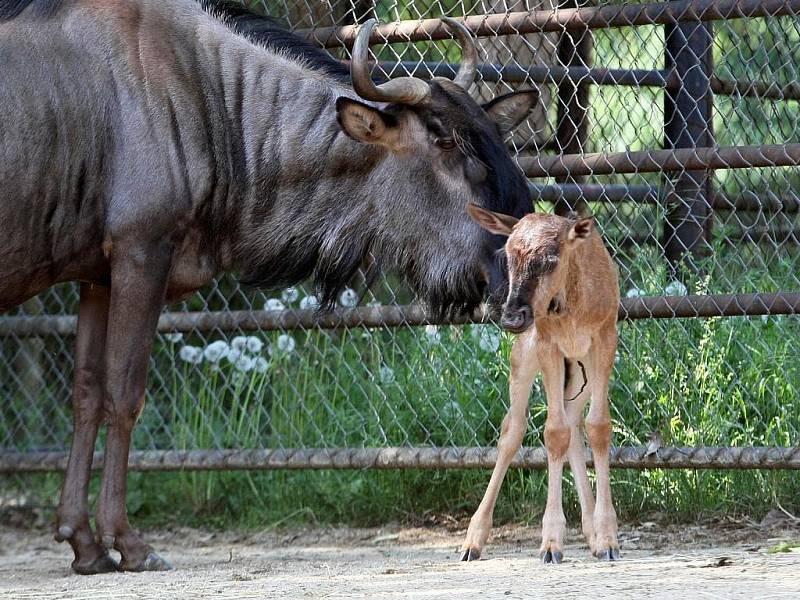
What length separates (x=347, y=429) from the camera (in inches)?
289

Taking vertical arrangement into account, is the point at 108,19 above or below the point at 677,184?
above

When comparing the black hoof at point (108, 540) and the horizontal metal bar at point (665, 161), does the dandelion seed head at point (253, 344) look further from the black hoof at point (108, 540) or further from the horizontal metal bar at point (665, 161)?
the black hoof at point (108, 540)

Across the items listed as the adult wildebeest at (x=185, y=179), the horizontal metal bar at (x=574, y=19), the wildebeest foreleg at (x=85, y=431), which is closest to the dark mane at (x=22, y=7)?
the adult wildebeest at (x=185, y=179)

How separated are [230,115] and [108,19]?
2.35ft

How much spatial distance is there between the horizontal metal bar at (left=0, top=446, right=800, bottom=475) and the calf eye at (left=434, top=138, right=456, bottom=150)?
1.57 metres

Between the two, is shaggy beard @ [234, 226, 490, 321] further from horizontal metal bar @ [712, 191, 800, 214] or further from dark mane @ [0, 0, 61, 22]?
horizontal metal bar @ [712, 191, 800, 214]

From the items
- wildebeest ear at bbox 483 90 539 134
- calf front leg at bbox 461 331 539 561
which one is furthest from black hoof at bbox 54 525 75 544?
wildebeest ear at bbox 483 90 539 134

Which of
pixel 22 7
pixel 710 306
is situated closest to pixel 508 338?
pixel 710 306

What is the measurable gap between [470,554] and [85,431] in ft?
6.25

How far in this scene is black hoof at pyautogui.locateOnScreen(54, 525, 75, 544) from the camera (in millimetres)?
5641

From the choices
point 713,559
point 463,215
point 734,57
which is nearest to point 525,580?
point 713,559

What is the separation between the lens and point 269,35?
6355 millimetres

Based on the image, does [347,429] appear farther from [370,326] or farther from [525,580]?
[525,580]

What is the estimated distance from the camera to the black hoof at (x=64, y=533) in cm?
564
